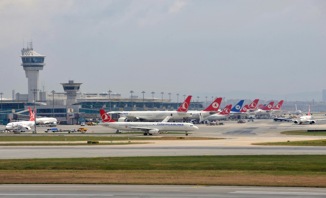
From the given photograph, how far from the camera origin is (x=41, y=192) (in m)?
37.0

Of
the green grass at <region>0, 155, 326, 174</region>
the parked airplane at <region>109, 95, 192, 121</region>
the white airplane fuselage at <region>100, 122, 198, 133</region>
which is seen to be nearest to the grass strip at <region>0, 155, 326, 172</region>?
the green grass at <region>0, 155, 326, 174</region>

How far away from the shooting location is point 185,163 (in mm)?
56562

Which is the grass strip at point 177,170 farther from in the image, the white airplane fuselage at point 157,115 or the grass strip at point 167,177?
the white airplane fuselage at point 157,115

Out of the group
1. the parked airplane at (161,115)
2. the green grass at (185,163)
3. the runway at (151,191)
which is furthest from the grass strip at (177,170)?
the parked airplane at (161,115)

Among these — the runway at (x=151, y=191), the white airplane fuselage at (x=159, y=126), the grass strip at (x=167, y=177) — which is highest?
the white airplane fuselage at (x=159, y=126)

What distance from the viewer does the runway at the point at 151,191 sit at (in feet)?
117

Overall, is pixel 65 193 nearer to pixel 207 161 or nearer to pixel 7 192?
pixel 7 192

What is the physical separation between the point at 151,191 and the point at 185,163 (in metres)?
19.2

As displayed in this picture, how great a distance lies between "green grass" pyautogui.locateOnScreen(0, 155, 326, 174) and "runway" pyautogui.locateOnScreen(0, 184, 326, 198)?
1260cm

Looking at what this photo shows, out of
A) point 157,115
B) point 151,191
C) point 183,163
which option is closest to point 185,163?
point 183,163

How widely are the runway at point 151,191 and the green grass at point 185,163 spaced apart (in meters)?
12.6

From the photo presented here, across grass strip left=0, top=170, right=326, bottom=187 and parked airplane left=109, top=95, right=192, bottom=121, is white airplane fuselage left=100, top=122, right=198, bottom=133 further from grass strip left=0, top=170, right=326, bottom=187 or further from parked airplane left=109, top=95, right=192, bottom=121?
grass strip left=0, top=170, right=326, bottom=187

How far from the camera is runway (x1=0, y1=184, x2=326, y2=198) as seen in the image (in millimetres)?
35719

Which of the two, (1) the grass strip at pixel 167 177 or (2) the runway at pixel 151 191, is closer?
(2) the runway at pixel 151 191
